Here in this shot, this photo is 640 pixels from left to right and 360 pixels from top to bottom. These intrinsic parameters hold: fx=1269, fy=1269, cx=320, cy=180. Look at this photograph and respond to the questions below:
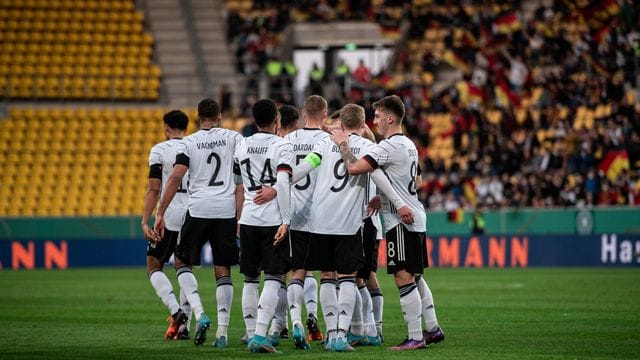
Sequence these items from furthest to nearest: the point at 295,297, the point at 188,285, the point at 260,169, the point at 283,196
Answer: the point at 188,285 < the point at 295,297 < the point at 260,169 < the point at 283,196

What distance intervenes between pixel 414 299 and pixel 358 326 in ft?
3.23

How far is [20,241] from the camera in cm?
3228

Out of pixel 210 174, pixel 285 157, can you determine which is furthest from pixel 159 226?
pixel 285 157

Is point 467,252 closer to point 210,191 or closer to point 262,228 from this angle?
point 210,191

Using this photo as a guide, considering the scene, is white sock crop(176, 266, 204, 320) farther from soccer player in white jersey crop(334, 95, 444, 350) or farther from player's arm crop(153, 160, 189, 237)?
soccer player in white jersey crop(334, 95, 444, 350)

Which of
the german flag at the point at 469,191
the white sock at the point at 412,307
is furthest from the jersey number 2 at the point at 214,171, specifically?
the german flag at the point at 469,191

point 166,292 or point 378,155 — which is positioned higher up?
point 378,155

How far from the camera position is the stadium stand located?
40.0m

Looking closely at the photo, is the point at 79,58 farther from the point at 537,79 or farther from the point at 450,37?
the point at 537,79

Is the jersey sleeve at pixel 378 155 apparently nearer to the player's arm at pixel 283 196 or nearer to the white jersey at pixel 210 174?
the player's arm at pixel 283 196

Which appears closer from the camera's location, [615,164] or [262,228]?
[262,228]

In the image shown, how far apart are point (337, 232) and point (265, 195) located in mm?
805

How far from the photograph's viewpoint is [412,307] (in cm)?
1269

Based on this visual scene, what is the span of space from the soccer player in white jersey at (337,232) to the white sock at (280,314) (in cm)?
52
